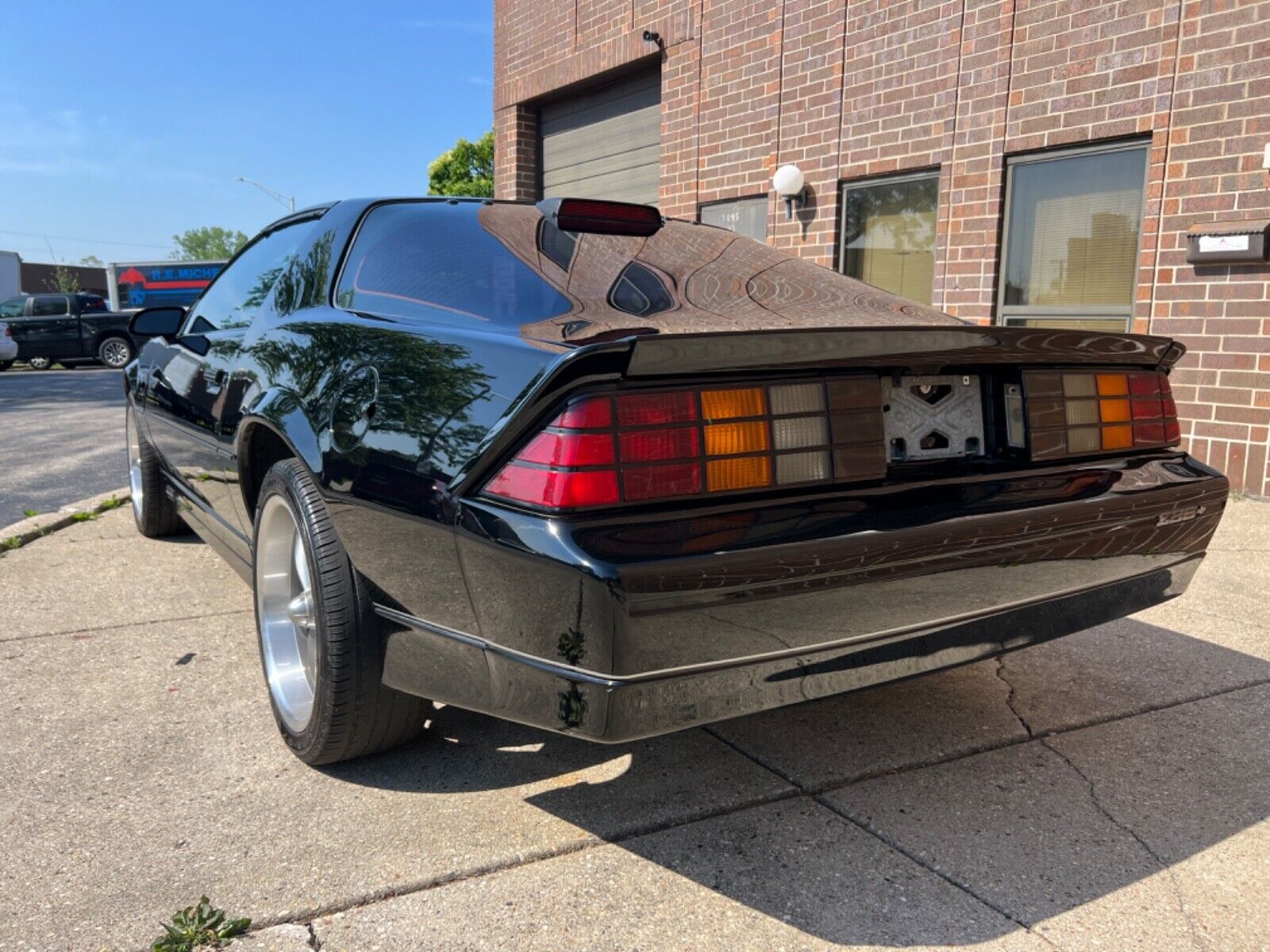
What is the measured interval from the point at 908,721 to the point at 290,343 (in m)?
1.99

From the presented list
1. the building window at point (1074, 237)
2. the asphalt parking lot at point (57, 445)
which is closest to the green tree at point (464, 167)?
the asphalt parking lot at point (57, 445)

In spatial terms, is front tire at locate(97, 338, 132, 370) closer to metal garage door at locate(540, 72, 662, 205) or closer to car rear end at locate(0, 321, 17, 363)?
car rear end at locate(0, 321, 17, 363)

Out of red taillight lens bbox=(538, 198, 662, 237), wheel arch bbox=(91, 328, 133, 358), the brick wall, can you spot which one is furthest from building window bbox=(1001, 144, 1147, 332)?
wheel arch bbox=(91, 328, 133, 358)

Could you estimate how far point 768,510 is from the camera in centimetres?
183

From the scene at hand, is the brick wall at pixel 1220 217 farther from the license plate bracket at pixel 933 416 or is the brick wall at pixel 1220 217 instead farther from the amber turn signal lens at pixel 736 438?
the amber turn signal lens at pixel 736 438

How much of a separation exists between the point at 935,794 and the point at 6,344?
Result: 22.8 metres

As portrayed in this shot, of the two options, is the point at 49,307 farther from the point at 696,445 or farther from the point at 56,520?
the point at 696,445

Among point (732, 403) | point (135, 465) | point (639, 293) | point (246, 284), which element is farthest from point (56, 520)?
point (732, 403)

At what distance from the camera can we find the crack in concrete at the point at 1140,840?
1.81 meters

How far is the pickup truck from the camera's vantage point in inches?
810

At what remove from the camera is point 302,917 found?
1830 mm

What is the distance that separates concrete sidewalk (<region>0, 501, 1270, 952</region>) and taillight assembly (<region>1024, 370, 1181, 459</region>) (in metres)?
0.76

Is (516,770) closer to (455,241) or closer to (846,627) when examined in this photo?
(846,627)

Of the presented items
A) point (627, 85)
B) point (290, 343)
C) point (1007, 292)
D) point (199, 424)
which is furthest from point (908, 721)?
point (627, 85)
